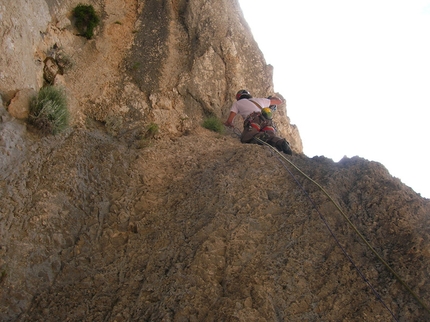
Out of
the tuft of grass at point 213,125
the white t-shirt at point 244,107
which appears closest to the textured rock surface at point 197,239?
the tuft of grass at point 213,125

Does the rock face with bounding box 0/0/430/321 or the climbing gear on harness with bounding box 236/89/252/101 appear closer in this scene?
the rock face with bounding box 0/0/430/321

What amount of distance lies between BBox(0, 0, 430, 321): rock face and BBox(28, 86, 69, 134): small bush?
0.56 ft

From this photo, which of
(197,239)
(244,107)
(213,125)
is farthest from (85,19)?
(197,239)

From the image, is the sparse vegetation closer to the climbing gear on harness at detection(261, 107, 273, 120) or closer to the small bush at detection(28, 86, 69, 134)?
the small bush at detection(28, 86, 69, 134)

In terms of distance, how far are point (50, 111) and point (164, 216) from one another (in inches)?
90.3

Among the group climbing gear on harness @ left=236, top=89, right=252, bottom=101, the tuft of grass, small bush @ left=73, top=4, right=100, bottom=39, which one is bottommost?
the tuft of grass

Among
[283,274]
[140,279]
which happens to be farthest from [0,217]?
[283,274]

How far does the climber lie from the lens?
26.3 feet

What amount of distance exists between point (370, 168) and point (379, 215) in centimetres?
101

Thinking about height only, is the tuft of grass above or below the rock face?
above

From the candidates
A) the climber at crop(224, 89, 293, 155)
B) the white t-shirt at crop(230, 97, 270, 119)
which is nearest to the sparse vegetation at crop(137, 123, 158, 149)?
the climber at crop(224, 89, 293, 155)

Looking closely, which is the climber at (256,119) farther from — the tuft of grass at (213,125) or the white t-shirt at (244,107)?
the tuft of grass at (213,125)

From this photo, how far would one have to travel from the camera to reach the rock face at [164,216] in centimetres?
435

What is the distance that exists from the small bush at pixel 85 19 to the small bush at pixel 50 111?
2.32m
